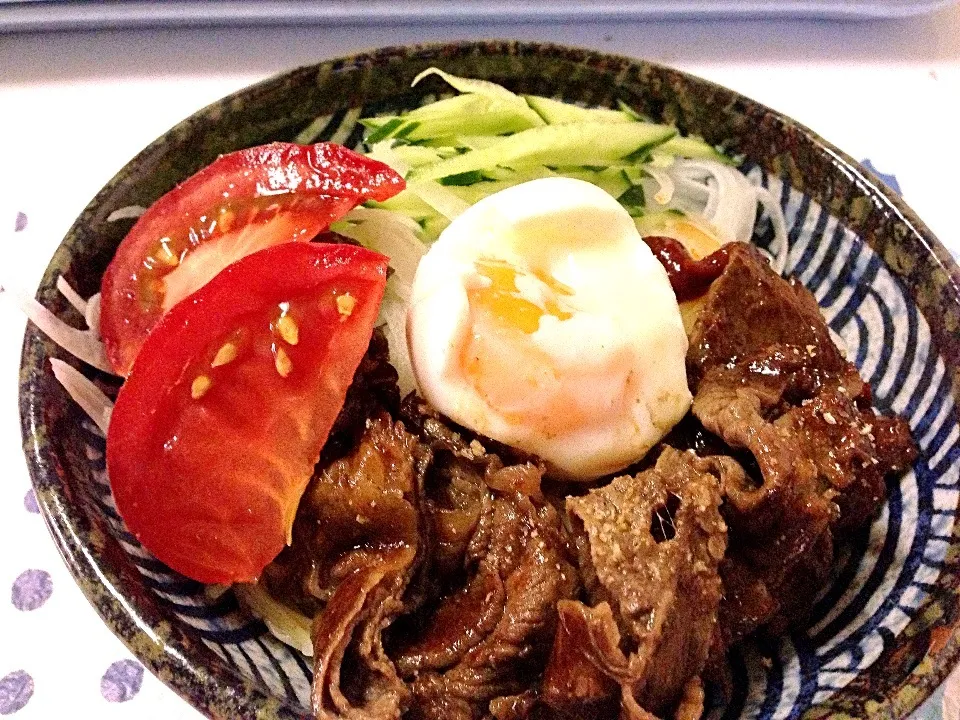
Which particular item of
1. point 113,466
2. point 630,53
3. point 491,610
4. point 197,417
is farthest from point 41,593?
point 630,53

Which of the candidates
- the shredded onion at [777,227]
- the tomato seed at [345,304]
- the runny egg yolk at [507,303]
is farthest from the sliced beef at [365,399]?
the shredded onion at [777,227]

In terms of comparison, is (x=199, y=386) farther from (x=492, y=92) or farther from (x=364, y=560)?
(x=492, y=92)

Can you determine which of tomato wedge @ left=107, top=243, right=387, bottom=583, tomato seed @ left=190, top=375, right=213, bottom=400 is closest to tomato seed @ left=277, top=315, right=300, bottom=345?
tomato wedge @ left=107, top=243, right=387, bottom=583

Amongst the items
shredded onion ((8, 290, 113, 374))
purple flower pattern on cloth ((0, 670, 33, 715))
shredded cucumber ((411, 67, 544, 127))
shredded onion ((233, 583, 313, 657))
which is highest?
shredded cucumber ((411, 67, 544, 127))

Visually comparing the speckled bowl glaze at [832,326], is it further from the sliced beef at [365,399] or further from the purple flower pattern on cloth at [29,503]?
the purple flower pattern on cloth at [29,503]

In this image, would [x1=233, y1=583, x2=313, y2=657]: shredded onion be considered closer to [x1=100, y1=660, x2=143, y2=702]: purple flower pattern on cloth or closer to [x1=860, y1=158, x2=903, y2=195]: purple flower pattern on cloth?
[x1=100, y1=660, x2=143, y2=702]: purple flower pattern on cloth

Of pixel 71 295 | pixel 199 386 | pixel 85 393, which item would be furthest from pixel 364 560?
pixel 71 295
